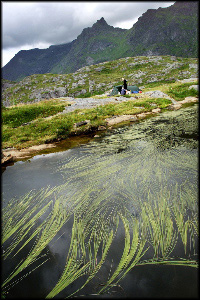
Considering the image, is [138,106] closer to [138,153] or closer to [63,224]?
[138,153]

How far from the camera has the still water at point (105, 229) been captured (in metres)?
3.63

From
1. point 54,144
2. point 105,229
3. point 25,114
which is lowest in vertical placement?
point 105,229

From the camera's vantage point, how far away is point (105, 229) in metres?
4.95

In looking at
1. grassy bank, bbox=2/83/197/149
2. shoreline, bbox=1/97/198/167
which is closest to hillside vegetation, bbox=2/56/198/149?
grassy bank, bbox=2/83/197/149

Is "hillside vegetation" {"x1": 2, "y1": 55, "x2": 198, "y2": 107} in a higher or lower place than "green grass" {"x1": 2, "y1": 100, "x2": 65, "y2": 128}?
higher

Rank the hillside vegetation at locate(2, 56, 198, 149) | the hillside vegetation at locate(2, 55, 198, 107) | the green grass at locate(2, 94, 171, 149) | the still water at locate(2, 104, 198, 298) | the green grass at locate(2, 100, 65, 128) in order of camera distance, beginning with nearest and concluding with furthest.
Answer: the still water at locate(2, 104, 198, 298) < the green grass at locate(2, 94, 171, 149) < the hillside vegetation at locate(2, 56, 198, 149) < the green grass at locate(2, 100, 65, 128) < the hillside vegetation at locate(2, 55, 198, 107)

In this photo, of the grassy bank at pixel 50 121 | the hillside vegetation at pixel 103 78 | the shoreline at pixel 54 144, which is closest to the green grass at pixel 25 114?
the grassy bank at pixel 50 121

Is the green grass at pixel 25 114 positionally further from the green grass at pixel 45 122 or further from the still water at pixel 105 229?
the still water at pixel 105 229

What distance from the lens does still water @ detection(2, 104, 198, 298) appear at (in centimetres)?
363

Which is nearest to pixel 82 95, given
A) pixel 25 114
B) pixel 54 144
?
pixel 25 114

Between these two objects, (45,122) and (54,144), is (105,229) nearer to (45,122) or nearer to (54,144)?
(54,144)

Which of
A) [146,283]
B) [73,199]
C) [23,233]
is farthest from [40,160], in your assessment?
[146,283]

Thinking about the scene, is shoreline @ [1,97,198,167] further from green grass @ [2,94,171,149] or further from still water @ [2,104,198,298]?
still water @ [2,104,198,298]

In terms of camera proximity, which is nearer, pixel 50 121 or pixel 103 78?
pixel 50 121
